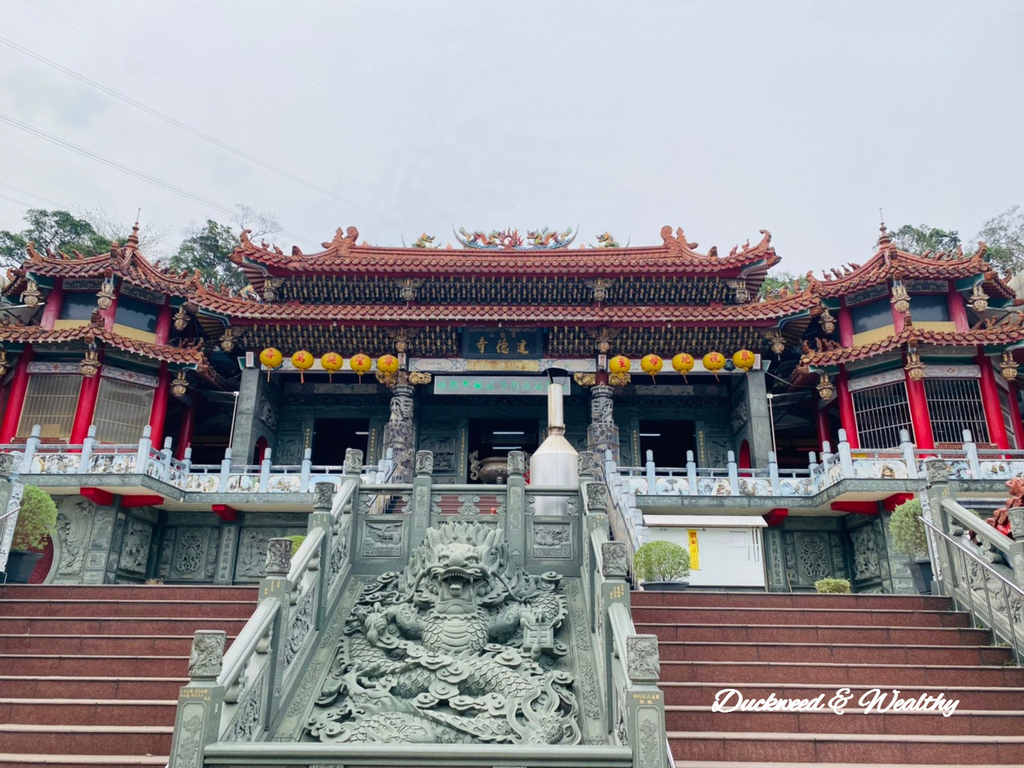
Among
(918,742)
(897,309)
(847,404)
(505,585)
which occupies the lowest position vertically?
(918,742)

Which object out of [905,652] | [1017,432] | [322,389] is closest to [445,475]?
[322,389]

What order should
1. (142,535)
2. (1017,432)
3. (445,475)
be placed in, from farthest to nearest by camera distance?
(445,475) → (1017,432) → (142,535)

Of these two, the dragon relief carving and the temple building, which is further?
the temple building

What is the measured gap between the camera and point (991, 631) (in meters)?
7.20

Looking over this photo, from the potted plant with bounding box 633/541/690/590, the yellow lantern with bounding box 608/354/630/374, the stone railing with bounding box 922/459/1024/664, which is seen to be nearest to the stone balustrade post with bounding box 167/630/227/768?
the potted plant with bounding box 633/541/690/590

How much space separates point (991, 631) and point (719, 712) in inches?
127

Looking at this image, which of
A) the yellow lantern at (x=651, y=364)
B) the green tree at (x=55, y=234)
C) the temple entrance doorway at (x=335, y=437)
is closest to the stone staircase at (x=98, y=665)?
the temple entrance doorway at (x=335, y=437)

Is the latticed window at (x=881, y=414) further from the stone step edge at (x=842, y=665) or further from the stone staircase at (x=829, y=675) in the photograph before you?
the stone step edge at (x=842, y=665)

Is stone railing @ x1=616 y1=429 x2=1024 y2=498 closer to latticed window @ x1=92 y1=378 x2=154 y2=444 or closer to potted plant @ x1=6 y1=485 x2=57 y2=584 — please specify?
potted plant @ x1=6 y1=485 x2=57 y2=584

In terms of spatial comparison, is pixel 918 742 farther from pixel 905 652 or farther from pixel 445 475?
pixel 445 475

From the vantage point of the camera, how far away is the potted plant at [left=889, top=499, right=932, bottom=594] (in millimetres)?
8892

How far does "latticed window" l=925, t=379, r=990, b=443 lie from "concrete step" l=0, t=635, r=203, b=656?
1454 centimetres

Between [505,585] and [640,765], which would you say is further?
[505,585]

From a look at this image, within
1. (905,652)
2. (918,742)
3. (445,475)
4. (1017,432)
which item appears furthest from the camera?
(445,475)
